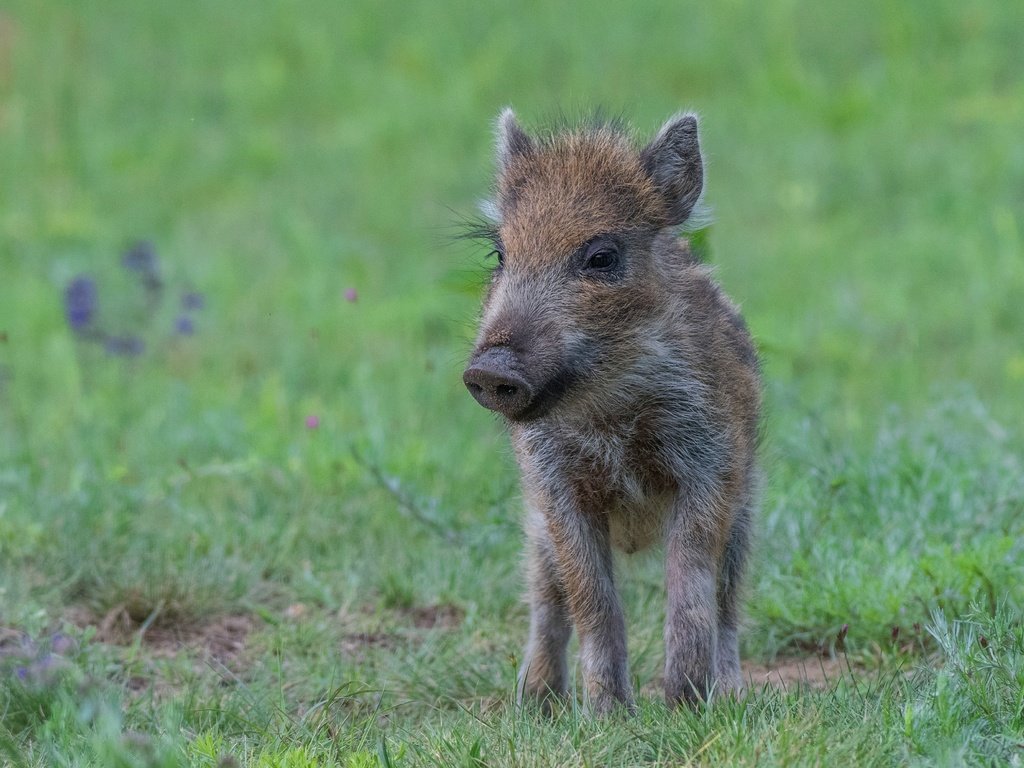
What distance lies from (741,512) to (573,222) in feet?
3.90

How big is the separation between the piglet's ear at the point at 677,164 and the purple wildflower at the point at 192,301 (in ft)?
16.3

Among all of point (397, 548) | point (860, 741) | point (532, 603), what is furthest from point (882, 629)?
point (397, 548)

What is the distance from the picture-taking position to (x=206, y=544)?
20.1 ft

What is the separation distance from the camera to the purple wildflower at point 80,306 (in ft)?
29.1

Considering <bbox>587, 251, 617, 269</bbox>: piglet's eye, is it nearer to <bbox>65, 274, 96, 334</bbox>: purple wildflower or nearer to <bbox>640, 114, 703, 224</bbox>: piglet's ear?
<bbox>640, 114, 703, 224</bbox>: piglet's ear

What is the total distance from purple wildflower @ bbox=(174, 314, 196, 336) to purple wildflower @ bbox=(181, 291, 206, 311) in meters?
0.09

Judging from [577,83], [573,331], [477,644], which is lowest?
[477,644]

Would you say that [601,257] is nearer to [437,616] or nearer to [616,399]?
[616,399]

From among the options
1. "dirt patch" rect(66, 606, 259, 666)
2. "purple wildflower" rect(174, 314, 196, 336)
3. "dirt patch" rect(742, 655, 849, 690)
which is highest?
"purple wildflower" rect(174, 314, 196, 336)

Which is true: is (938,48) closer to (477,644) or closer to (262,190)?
(262,190)

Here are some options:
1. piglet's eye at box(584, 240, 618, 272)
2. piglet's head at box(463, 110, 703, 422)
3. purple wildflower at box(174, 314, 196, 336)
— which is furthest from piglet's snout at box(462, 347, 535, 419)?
purple wildflower at box(174, 314, 196, 336)

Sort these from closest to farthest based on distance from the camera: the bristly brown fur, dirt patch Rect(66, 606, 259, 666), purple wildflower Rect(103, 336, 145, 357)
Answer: the bristly brown fur, dirt patch Rect(66, 606, 259, 666), purple wildflower Rect(103, 336, 145, 357)

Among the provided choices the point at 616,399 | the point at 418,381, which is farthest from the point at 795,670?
the point at 418,381

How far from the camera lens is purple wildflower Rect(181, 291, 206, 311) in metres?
9.30
